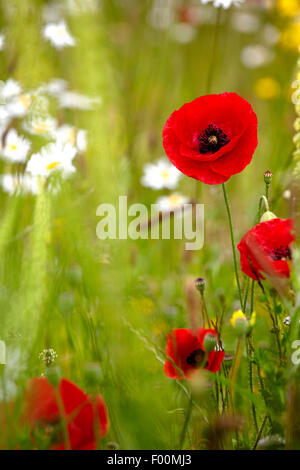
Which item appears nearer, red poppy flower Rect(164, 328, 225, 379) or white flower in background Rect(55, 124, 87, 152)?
red poppy flower Rect(164, 328, 225, 379)

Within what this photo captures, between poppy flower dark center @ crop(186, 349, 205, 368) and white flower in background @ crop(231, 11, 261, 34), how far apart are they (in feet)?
4.60

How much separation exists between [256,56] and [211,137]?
120cm

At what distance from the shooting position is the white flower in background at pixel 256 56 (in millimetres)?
1517

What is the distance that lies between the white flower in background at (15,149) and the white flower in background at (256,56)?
3.06 ft

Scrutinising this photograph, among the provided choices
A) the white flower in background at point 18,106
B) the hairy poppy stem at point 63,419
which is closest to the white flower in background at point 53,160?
the white flower in background at point 18,106

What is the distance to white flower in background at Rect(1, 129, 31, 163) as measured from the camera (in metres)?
0.73

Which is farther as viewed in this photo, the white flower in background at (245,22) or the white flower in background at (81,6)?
the white flower in background at (245,22)

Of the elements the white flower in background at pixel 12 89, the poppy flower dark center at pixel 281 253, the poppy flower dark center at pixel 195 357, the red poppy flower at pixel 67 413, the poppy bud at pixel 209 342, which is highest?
the white flower in background at pixel 12 89

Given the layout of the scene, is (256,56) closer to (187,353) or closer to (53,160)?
(53,160)

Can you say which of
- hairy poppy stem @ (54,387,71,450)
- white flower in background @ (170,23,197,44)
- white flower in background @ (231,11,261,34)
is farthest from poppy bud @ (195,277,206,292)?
white flower in background @ (231,11,261,34)

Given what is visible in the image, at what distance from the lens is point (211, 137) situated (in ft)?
1.39

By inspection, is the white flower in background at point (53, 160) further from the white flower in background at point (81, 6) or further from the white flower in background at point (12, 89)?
the white flower in background at point (81, 6)

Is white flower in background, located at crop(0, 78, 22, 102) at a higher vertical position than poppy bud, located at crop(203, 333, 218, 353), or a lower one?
higher

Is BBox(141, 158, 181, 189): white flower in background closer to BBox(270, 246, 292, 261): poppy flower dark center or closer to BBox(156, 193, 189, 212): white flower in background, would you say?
BBox(156, 193, 189, 212): white flower in background
